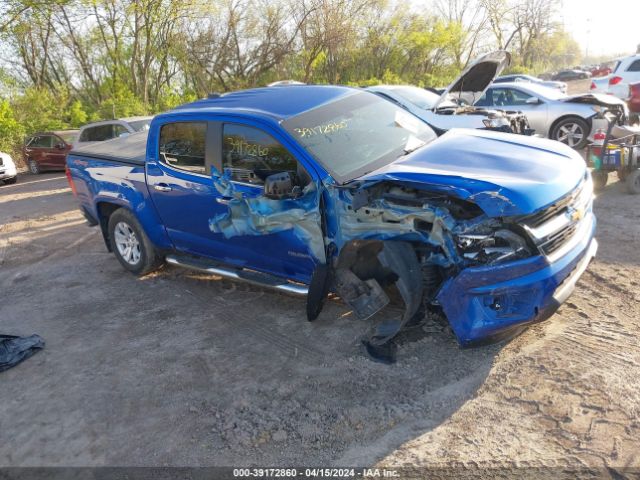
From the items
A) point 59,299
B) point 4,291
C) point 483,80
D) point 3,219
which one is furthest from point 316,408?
point 3,219

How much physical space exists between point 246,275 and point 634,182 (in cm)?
573

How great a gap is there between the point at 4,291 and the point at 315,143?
14.5 feet

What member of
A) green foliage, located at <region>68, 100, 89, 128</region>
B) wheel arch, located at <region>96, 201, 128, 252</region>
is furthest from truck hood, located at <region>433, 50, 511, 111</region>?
green foliage, located at <region>68, 100, 89, 128</region>

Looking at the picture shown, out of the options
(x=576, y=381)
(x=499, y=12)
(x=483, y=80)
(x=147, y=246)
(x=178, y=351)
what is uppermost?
(x=499, y=12)

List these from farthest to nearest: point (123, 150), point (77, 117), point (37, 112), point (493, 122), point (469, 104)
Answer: point (77, 117) → point (37, 112) → point (469, 104) → point (493, 122) → point (123, 150)

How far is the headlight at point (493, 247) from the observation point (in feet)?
10.5

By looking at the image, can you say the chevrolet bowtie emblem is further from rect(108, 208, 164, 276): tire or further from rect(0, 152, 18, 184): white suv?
rect(0, 152, 18, 184): white suv

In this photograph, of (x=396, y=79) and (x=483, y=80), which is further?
(x=396, y=79)

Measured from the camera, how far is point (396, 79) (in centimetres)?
2922

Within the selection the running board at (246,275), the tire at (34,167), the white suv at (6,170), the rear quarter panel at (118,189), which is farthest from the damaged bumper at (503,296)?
the tire at (34,167)

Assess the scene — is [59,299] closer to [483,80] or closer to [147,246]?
[147,246]

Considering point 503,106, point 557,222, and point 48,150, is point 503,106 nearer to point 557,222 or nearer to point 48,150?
point 557,222

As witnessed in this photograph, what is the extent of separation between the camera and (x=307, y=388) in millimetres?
3549

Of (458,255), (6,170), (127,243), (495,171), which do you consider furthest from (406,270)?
(6,170)
